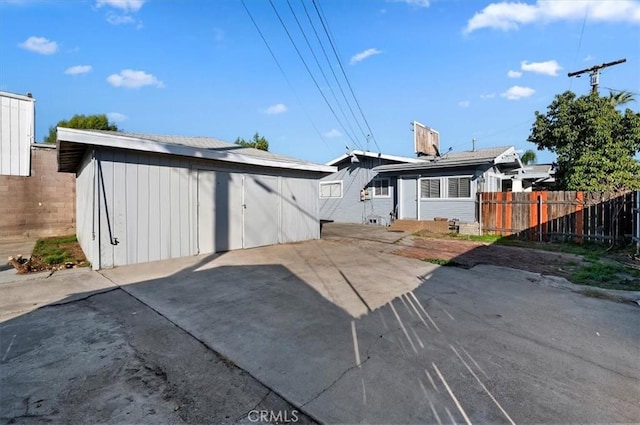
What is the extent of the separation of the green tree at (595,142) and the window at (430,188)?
18.0 ft

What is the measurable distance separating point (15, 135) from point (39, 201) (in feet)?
7.67

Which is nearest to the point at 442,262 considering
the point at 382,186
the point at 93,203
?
the point at 93,203

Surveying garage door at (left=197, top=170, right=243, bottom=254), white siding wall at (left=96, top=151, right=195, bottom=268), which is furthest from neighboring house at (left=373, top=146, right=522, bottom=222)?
white siding wall at (left=96, top=151, right=195, bottom=268)

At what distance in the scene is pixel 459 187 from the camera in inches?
496

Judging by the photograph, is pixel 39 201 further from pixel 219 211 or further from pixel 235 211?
pixel 235 211

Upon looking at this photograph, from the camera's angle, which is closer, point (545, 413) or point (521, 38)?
point (545, 413)

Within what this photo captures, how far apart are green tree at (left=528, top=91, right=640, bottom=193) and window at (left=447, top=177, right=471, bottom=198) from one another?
4.65 metres

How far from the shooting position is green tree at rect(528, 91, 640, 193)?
1235 cm

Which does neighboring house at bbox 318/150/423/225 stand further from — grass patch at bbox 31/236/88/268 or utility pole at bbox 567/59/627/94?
grass patch at bbox 31/236/88/268

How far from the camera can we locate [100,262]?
577 centimetres

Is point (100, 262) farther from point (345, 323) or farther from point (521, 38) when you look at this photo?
point (521, 38)

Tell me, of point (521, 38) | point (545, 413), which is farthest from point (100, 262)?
point (521, 38)

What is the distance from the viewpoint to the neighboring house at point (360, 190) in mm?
15078

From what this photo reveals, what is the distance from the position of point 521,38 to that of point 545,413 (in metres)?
11.6
